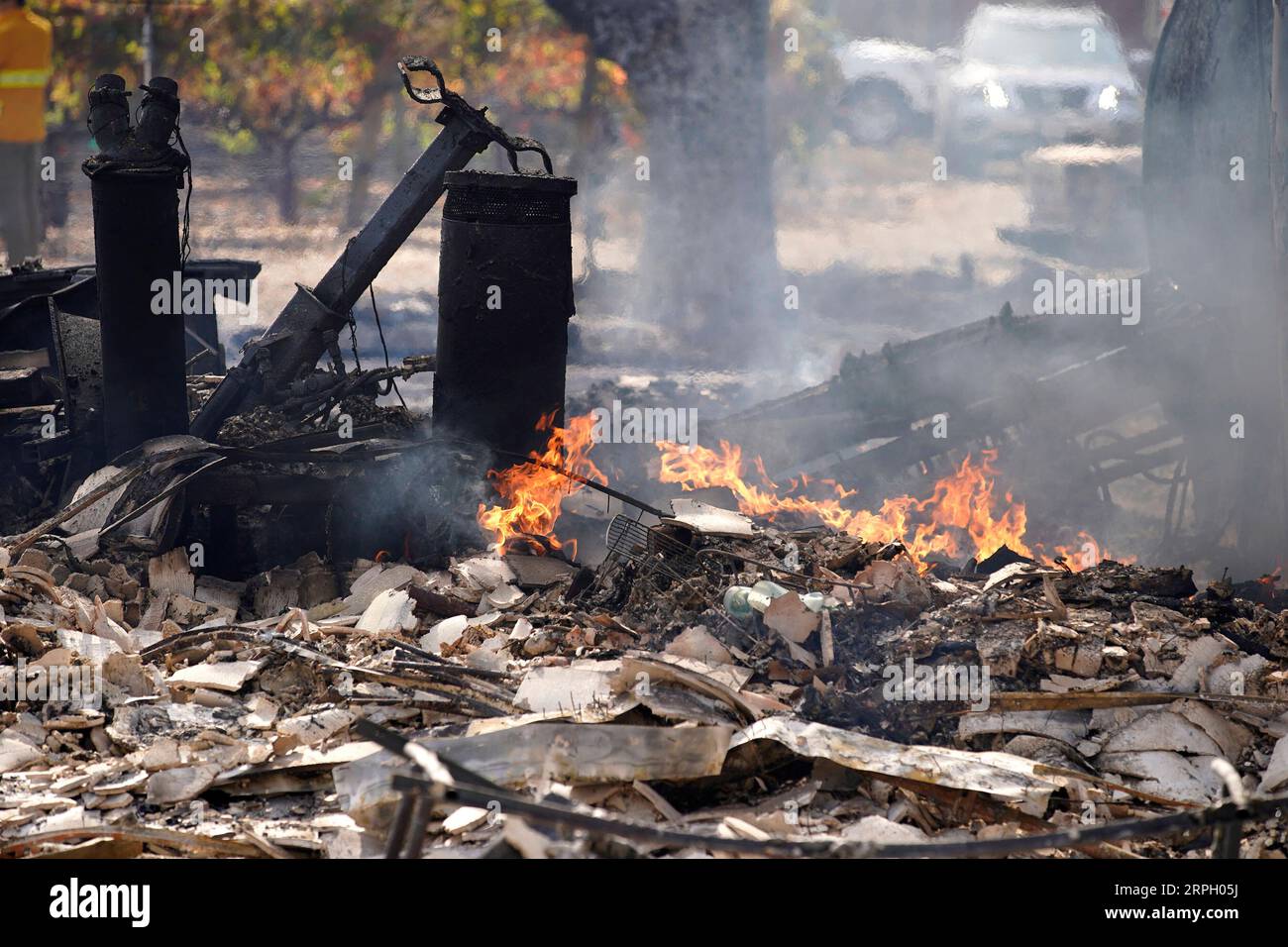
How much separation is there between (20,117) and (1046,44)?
530 inches

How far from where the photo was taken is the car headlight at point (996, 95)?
61.9 ft

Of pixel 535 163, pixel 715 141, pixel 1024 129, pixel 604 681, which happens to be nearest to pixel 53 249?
pixel 535 163

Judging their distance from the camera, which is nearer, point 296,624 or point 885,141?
point 296,624

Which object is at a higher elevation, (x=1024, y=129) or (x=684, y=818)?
(x=1024, y=129)

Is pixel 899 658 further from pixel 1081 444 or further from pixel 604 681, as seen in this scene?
pixel 1081 444

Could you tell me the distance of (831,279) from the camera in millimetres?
18828

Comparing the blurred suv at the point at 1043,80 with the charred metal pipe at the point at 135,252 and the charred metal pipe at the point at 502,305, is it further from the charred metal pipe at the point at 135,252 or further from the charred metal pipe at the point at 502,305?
the charred metal pipe at the point at 135,252

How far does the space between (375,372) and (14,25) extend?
644 centimetres

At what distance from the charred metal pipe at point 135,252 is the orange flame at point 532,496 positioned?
7.92 feet

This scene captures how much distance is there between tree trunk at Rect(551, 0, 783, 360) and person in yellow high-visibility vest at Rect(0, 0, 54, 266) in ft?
22.7

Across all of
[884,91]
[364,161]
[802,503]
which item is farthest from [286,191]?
[802,503]

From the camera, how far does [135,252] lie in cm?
830

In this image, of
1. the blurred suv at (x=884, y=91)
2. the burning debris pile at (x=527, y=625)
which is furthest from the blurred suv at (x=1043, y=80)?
the burning debris pile at (x=527, y=625)

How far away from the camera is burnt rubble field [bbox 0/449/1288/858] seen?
456cm
